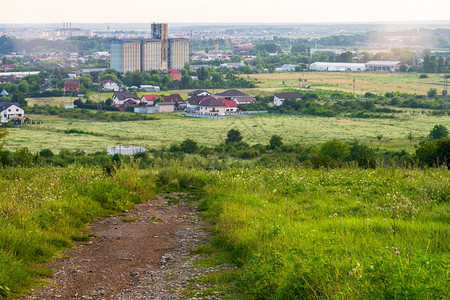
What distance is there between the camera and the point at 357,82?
173 ft

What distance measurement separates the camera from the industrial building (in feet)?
228

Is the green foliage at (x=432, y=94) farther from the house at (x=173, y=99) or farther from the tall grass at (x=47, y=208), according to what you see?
the tall grass at (x=47, y=208)

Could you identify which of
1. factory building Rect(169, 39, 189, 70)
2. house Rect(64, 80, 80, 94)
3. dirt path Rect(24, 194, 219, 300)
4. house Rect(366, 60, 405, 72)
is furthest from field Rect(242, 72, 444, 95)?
dirt path Rect(24, 194, 219, 300)

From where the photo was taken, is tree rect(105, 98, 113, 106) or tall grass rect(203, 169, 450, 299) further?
tree rect(105, 98, 113, 106)

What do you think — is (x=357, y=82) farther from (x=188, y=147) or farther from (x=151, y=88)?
(x=188, y=147)

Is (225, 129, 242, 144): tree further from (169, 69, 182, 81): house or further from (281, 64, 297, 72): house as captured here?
(281, 64, 297, 72): house

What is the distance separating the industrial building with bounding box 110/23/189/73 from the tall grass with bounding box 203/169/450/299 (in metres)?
63.7

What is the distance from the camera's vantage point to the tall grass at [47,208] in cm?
407

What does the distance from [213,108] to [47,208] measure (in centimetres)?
2998

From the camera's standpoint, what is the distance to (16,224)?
4.76 m

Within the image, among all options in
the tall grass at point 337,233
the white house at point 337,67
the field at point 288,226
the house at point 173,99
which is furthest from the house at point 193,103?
the white house at point 337,67

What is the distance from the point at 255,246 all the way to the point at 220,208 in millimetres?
1787

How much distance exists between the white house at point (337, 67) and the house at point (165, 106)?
3423 cm

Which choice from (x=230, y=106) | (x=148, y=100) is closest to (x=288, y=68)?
(x=148, y=100)
